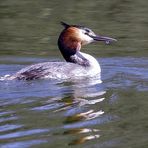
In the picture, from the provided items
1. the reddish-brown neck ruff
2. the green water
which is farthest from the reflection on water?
the reddish-brown neck ruff

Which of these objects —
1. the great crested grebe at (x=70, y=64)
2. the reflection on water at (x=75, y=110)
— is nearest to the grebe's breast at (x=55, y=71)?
the great crested grebe at (x=70, y=64)

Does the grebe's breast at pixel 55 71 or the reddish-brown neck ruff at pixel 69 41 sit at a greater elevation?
the reddish-brown neck ruff at pixel 69 41

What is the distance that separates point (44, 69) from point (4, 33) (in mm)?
4088

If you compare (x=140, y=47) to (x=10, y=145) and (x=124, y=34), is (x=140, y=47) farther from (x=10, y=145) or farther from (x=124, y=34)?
(x=10, y=145)

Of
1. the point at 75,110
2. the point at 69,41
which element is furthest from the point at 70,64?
the point at 75,110

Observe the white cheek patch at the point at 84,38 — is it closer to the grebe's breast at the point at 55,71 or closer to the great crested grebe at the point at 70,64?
the great crested grebe at the point at 70,64

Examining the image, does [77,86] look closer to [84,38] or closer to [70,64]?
[70,64]

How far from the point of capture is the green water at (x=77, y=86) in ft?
24.7

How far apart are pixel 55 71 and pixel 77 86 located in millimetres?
658

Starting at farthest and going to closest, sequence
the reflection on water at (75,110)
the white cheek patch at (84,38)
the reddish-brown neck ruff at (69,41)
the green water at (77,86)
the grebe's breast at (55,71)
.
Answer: the white cheek patch at (84,38)
the reddish-brown neck ruff at (69,41)
the grebe's breast at (55,71)
the green water at (77,86)
the reflection on water at (75,110)

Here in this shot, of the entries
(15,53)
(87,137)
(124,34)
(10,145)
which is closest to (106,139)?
(87,137)

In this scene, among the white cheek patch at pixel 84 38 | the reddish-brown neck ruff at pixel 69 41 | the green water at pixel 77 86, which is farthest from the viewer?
the white cheek patch at pixel 84 38

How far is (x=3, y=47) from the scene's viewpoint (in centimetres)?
1338

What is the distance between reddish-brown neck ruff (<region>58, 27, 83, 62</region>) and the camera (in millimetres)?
11477
